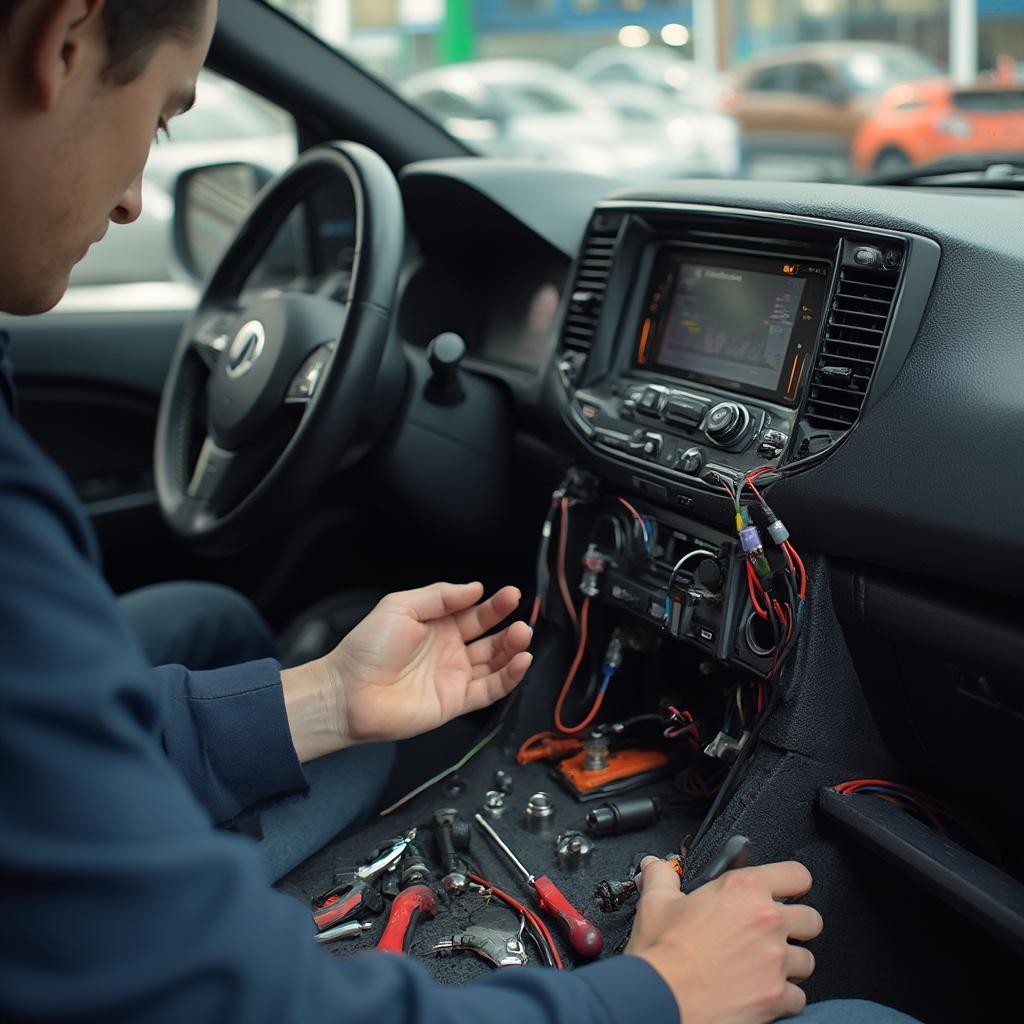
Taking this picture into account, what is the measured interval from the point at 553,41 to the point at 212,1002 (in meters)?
16.6

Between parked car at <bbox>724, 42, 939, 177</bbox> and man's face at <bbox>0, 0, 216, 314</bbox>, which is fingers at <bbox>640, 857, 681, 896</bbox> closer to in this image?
man's face at <bbox>0, 0, 216, 314</bbox>

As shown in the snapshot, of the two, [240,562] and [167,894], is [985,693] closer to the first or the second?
[167,894]

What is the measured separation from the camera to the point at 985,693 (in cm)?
124

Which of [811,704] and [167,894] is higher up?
[167,894]

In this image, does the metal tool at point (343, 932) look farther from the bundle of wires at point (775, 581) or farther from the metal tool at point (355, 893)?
the bundle of wires at point (775, 581)

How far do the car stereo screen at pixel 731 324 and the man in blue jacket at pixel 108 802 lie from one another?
29.6 inches

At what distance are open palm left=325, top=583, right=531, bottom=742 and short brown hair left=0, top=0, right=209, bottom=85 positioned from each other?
2.18 ft

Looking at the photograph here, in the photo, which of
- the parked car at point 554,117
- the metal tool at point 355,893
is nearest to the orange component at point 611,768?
the metal tool at point 355,893

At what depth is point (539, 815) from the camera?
149 centimetres

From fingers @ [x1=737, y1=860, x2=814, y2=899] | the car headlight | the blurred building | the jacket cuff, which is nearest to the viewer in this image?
the jacket cuff

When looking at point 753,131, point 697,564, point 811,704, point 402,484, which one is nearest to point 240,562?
point 402,484

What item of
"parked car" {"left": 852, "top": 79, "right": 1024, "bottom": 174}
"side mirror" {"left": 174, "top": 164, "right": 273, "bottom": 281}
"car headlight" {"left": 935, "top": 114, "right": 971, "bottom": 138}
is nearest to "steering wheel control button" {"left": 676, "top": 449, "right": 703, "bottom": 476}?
"parked car" {"left": 852, "top": 79, "right": 1024, "bottom": 174}

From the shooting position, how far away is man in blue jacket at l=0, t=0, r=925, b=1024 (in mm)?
575

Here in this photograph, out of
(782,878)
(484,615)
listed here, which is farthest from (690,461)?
(782,878)
